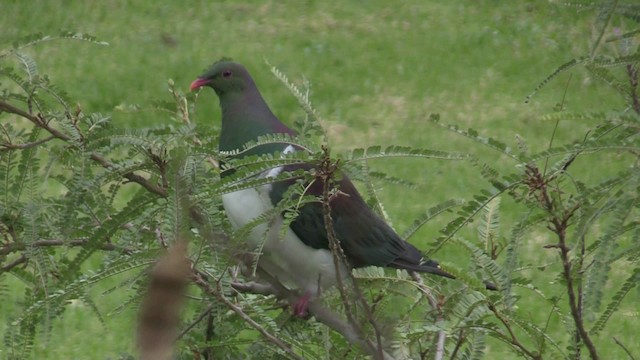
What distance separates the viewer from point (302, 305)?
2484mm

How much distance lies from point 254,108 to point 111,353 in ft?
9.66

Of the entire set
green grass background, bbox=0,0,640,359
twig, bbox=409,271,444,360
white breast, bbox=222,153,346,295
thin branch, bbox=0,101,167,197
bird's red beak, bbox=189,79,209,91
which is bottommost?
twig, bbox=409,271,444,360

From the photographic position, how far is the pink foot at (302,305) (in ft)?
7.87

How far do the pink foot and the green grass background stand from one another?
5.21 m

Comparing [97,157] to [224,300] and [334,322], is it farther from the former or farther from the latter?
[334,322]

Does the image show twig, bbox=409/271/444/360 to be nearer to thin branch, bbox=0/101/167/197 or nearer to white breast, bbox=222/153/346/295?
white breast, bbox=222/153/346/295

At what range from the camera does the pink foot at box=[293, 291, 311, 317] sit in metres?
2.40

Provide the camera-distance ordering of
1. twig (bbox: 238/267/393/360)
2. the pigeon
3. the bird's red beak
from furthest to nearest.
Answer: the bird's red beak, the pigeon, twig (bbox: 238/267/393/360)

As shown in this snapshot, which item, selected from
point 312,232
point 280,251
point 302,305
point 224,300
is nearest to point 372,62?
point 312,232

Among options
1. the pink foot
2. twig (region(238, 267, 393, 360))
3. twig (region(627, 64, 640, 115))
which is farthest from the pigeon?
twig (region(627, 64, 640, 115))

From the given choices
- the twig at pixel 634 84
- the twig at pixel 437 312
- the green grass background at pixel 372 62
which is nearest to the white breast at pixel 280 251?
the twig at pixel 437 312

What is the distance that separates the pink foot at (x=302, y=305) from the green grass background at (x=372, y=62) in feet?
17.1

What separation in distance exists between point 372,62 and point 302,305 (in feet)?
27.5

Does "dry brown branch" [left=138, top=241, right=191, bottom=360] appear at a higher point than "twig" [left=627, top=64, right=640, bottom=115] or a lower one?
lower
